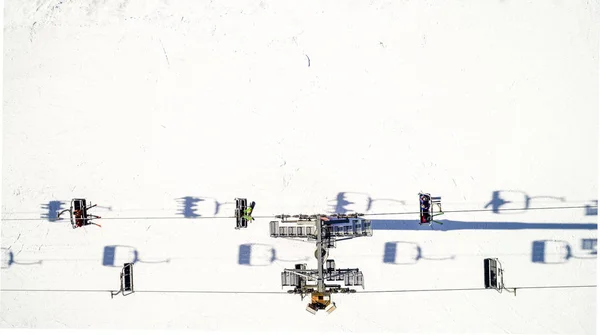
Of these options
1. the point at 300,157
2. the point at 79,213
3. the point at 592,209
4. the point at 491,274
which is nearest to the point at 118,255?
the point at 79,213

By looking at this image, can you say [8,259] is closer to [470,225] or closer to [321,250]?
[321,250]

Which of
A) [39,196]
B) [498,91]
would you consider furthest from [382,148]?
[39,196]

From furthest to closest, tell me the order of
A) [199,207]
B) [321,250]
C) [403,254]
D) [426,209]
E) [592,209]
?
[199,207], [403,254], [592,209], [426,209], [321,250]

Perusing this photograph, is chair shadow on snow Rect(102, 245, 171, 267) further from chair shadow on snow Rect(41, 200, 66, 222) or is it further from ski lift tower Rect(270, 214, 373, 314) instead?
ski lift tower Rect(270, 214, 373, 314)

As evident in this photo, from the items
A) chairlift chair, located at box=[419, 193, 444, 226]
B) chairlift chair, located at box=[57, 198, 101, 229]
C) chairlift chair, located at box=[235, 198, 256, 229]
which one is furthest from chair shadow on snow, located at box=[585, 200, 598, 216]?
chairlift chair, located at box=[57, 198, 101, 229]

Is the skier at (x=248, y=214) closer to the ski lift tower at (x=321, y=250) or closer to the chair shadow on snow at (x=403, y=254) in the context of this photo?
the ski lift tower at (x=321, y=250)
